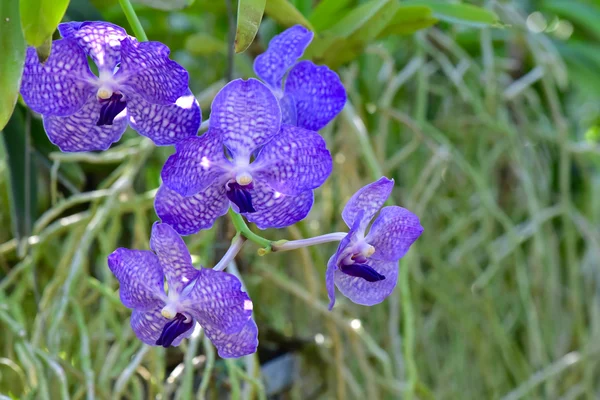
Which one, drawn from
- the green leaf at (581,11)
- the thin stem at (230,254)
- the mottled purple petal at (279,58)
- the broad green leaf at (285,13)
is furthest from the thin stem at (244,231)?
the green leaf at (581,11)

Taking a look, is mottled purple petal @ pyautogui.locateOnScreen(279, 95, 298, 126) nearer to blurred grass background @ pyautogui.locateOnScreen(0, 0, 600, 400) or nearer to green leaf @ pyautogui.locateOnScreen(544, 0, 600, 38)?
blurred grass background @ pyautogui.locateOnScreen(0, 0, 600, 400)

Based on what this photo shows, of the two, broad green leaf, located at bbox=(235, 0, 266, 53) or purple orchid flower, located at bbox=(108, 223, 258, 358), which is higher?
broad green leaf, located at bbox=(235, 0, 266, 53)

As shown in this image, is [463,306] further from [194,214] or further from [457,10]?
[194,214]

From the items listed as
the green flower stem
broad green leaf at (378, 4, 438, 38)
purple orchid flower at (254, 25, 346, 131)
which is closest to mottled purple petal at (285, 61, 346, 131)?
purple orchid flower at (254, 25, 346, 131)

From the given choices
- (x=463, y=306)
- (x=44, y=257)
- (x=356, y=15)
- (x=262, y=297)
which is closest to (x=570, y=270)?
(x=463, y=306)

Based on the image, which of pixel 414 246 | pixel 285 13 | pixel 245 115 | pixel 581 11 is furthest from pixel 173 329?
pixel 581 11

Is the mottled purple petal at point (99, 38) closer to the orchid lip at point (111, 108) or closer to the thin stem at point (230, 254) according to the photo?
the orchid lip at point (111, 108)
